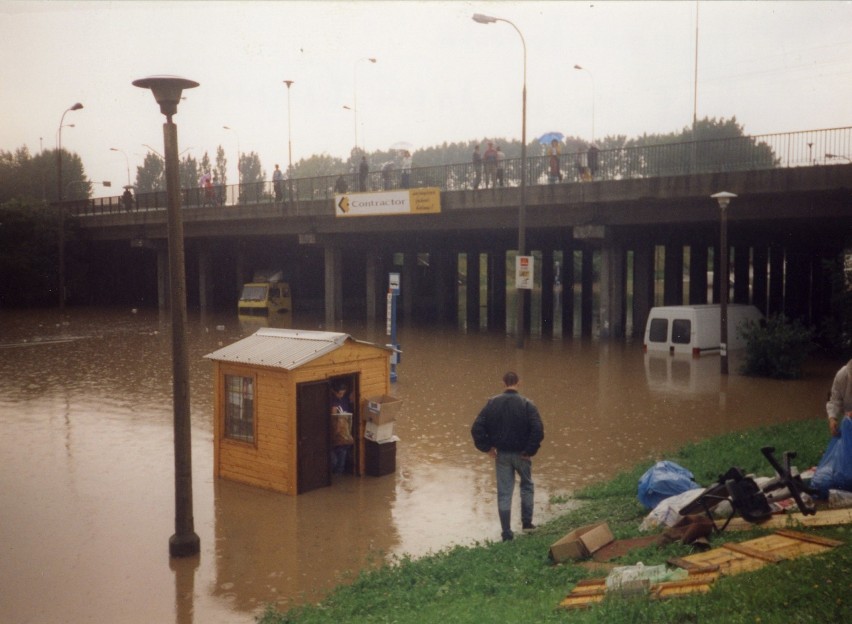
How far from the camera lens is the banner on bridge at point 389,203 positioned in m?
33.5

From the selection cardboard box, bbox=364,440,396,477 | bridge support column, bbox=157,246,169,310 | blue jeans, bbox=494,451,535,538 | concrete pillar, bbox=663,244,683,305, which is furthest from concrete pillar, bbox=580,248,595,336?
blue jeans, bbox=494,451,535,538

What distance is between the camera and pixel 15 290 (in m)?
53.4

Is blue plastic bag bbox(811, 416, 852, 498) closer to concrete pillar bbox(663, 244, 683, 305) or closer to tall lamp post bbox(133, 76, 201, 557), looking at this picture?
tall lamp post bbox(133, 76, 201, 557)

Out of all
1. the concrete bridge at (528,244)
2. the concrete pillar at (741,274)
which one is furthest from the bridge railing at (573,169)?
the concrete pillar at (741,274)

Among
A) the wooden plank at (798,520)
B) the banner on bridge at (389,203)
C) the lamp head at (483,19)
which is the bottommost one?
the wooden plank at (798,520)

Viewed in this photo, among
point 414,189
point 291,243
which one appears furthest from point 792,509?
point 291,243

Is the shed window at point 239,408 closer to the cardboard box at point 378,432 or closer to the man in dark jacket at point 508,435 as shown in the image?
the cardboard box at point 378,432

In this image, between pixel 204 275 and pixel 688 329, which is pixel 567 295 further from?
pixel 204 275

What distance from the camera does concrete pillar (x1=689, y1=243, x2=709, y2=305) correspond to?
125 feet

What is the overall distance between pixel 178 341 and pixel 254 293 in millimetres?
38969

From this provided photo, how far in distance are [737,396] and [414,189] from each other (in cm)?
1830

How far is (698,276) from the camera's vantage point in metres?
38.8

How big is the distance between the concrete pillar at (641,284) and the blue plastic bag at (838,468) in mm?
26284

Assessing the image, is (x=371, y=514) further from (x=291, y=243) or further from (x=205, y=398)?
(x=291, y=243)
